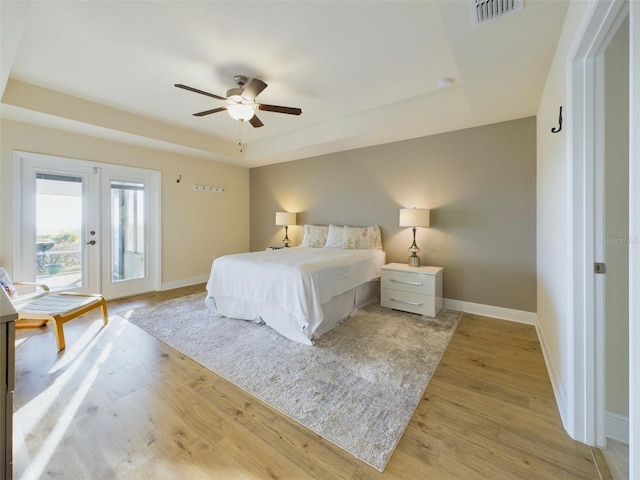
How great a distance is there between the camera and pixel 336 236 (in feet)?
14.3

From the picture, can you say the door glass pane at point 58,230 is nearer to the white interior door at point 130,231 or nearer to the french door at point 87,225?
the french door at point 87,225

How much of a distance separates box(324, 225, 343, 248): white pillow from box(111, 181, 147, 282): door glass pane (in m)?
3.12

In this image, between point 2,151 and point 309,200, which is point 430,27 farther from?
point 2,151

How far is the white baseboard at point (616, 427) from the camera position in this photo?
143cm

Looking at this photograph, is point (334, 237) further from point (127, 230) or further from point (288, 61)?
point (127, 230)

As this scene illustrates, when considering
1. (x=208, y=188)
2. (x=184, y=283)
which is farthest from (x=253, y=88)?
(x=184, y=283)

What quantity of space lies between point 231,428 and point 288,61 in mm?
2943

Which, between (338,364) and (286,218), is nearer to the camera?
(338,364)

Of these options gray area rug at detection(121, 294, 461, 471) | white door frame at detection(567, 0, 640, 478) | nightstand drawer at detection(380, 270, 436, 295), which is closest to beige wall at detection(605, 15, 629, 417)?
white door frame at detection(567, 0, 640, 478)

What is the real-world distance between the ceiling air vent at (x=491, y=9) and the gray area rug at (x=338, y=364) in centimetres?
248

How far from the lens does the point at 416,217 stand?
11.4ft

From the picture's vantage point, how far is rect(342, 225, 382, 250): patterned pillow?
4.11 metres

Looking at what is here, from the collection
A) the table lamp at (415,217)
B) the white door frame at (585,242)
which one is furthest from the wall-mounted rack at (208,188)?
the white door frame at (585,242)

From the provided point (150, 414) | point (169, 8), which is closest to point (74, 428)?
point (150, 414)
